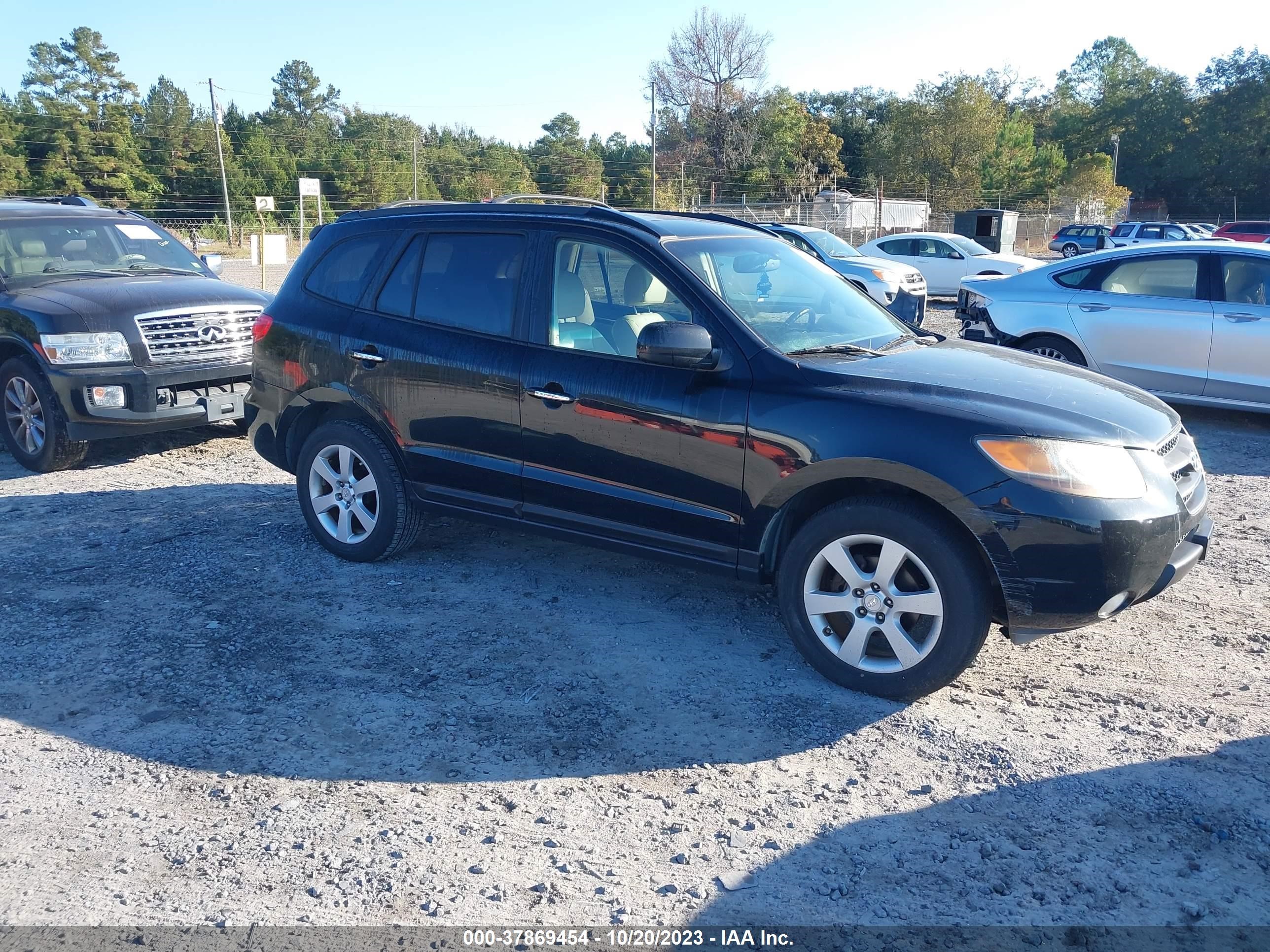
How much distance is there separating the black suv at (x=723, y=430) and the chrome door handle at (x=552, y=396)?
0.11 ft

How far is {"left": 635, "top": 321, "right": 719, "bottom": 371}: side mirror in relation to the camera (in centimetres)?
416

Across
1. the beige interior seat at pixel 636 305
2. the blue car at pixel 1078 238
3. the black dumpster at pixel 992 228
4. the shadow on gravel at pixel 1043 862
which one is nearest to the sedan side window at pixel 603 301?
the beige interior seat at pixel 636 305

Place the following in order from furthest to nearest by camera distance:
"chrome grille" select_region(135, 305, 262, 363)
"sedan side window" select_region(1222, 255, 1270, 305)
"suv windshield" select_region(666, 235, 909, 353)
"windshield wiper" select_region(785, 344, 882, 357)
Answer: "sedan side window" select_region(1222, 255, 1270, 305)
"chrome grille" select_region(135, 305, 262, 363)
"suv windshield" select_region(666, 235, 909, 353)
"windshield wiper" select_region(785, 344, 882, 357)

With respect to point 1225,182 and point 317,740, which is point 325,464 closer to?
point 317,740

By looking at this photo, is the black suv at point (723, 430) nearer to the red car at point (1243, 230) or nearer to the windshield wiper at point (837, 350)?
the windshield wiper at point (837, 350)

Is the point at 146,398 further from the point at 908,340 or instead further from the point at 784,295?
the point at 908,340

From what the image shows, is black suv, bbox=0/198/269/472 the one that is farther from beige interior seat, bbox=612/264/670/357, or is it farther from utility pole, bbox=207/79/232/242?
utility pole, bbox=207/79/232/242

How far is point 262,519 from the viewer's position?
6.49 meters

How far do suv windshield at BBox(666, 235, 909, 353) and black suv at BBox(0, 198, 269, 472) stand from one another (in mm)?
4289

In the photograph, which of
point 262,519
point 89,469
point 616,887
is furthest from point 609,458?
point 89,469

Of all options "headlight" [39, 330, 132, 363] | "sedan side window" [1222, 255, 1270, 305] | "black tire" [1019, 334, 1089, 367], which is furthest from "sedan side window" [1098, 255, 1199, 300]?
"headlight" [39, 330, 132, 363]

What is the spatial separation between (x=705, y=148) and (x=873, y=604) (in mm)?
61260

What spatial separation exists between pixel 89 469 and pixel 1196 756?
7560 mm

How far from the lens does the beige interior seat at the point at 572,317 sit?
185 inches
